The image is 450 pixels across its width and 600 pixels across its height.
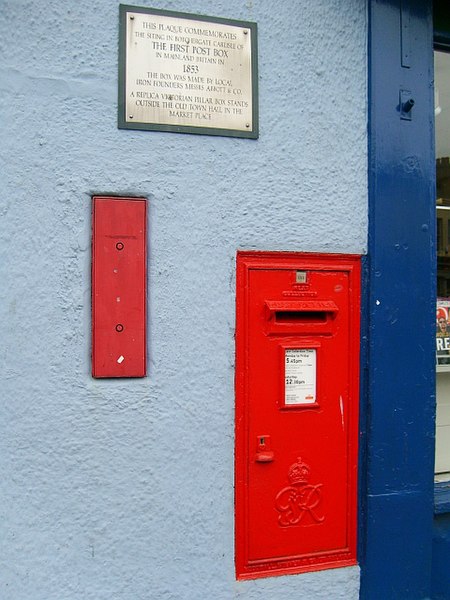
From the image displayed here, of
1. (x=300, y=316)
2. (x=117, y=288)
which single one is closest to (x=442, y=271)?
(x=300, y=316)

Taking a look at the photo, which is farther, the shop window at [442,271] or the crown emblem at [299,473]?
the shop window at [442,271]

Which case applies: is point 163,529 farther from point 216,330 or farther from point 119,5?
point 119,5

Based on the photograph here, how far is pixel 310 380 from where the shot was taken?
102 inches

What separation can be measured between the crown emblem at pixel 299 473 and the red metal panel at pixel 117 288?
A: 826 millimetres

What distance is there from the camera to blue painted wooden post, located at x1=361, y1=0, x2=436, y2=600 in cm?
268

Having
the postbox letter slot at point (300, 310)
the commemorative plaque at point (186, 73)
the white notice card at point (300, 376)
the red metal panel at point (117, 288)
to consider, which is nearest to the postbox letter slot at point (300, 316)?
the postbox letter slot at point (300, 310)

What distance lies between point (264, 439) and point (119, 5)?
198 centimetres

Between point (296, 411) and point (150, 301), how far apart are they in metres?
0.83

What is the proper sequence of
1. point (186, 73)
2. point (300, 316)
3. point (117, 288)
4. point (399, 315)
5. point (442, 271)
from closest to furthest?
point (117, 288) < point (186, 73) < point (300, 316) < point (399, 315) < point (442, 271)

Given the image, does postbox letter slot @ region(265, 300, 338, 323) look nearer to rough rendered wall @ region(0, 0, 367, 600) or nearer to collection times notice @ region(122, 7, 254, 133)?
rough rendered wall @ region(0, 0, 367, 600)

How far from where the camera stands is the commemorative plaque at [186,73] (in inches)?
95.4

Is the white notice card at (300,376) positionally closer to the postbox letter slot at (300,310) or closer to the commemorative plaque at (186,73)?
the postbox letter slot at (300,310)

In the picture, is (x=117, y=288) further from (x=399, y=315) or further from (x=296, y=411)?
(x=399, y=315)

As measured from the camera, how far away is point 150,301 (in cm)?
244
